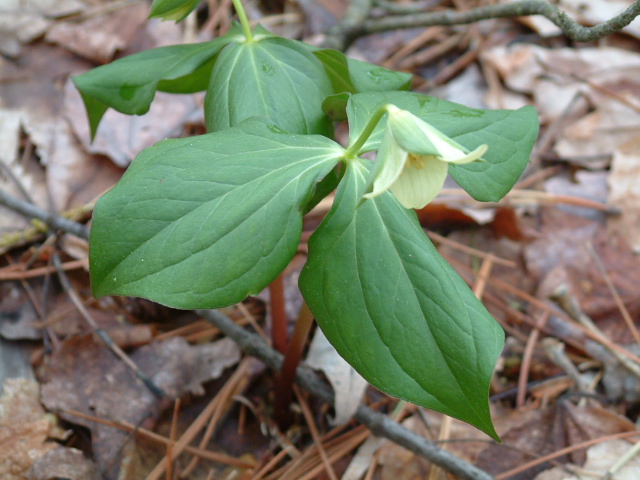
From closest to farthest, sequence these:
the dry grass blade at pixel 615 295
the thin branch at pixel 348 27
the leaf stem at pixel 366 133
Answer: the leaf stem at pixel 366 133
the dry grass blade at pixel 615 295
the thin branch at pixel 348 27

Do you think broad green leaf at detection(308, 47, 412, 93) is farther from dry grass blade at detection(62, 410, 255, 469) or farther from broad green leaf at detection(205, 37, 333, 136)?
dry grass blade at detection(62, 410, 255, 469)

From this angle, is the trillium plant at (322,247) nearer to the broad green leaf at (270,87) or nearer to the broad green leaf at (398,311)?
the broad green leaf at (398,311)

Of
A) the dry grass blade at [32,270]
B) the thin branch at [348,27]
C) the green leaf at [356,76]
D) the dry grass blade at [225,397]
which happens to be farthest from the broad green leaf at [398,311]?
the thin branch at [348,27]

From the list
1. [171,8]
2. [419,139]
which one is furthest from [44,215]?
[419,139]

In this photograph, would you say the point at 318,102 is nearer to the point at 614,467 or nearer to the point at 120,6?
the point at 614,467

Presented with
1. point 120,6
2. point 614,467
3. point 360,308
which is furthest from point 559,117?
point 120,6

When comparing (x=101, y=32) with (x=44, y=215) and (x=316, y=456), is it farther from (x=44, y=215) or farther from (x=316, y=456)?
(x=316, y=456)

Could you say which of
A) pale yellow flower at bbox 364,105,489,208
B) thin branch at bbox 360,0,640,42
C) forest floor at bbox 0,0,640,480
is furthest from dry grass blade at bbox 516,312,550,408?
pale yellow flower at bbox 364,105,489,208
